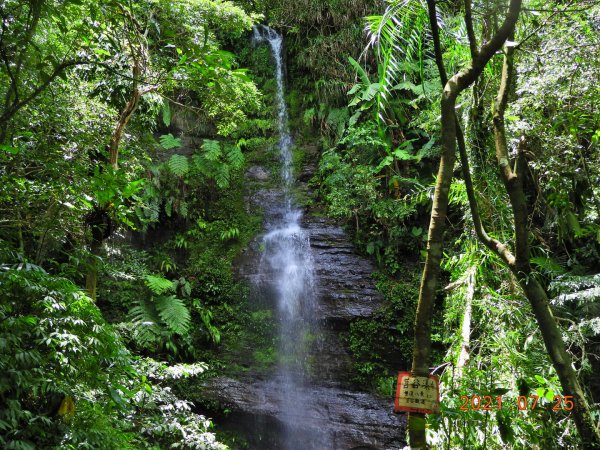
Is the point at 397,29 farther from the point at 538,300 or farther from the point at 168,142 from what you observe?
the point at 168,142

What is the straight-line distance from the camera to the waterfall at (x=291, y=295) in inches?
273

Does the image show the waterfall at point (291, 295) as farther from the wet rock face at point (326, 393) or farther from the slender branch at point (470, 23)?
the slender branch at point (470, 23)

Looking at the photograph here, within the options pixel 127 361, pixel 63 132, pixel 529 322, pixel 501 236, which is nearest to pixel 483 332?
pixel 529 322

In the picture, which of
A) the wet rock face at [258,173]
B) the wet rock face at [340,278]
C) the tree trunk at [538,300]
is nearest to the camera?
the tree trunk at [538,300]

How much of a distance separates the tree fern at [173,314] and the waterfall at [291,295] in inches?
67.7

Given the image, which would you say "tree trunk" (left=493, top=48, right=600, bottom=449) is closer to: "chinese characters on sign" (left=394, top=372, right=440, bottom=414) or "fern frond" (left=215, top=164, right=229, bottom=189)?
"chinese characters on sign" (left=394, top=372, right=440, bottom=414)

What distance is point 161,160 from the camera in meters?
10.3

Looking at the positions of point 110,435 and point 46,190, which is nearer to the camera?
point 110,435

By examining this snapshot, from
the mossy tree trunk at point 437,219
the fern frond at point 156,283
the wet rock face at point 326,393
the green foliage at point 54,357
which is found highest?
the mossy tree trunk at point 437,219

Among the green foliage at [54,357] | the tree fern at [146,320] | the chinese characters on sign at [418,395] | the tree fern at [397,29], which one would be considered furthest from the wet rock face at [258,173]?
the chinese characters on sign at [418,395]

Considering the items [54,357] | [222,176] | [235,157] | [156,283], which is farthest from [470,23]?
[235,157]

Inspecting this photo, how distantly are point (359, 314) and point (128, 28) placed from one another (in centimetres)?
556

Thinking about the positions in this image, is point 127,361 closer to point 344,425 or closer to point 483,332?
point 483,332

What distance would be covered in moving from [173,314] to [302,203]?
3873mm
